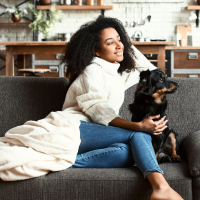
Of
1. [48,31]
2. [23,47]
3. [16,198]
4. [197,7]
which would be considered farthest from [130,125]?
[197,7]

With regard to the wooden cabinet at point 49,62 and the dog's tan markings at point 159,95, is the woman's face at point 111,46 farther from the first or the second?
the wooden cabinet at point 49,62

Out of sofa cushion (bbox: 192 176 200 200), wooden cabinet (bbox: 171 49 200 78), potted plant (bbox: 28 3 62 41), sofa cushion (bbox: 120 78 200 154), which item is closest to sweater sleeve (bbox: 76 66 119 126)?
sofa cushion (bbox: 120 78 200 154)

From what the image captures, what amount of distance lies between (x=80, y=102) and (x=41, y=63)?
3569mm

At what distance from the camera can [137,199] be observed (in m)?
1.22

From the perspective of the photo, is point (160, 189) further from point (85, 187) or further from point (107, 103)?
point (107, 103)

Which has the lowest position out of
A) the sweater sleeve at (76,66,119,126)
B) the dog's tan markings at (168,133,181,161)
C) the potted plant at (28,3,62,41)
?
the dog's tan markings at (168,133,181,161)

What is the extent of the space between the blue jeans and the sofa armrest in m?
0.18

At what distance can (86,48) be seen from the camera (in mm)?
1708

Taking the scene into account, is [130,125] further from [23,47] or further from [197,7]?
[197,7]

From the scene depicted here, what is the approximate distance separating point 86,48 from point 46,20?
12.4ft

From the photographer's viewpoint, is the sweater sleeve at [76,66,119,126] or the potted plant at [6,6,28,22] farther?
the potted plant at [6,6,28,22]

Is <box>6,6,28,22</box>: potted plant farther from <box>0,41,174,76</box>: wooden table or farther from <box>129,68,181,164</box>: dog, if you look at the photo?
<box>129,68,181,164</box>: dog

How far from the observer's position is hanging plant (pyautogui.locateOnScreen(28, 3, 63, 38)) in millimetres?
5129

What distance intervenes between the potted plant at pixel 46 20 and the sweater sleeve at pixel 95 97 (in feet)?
12.4
